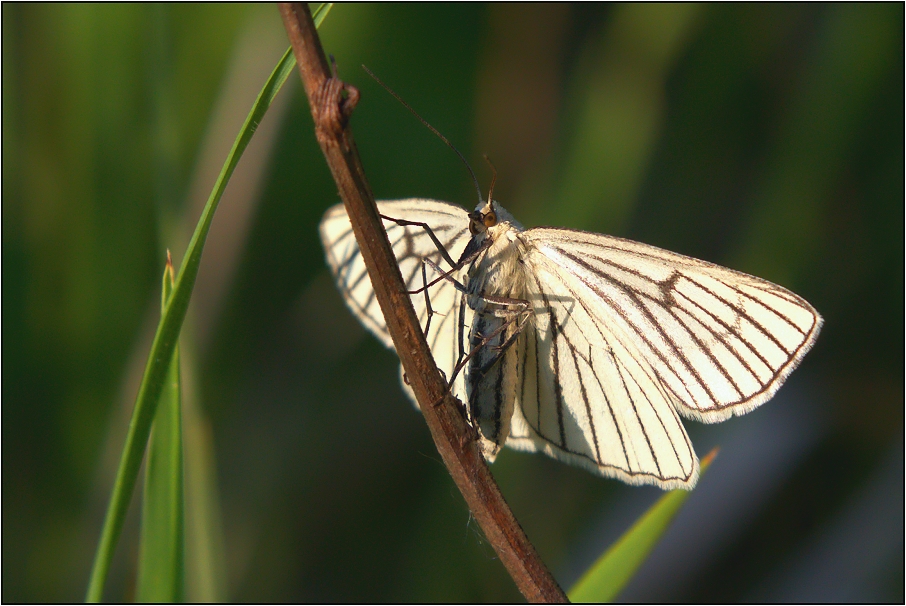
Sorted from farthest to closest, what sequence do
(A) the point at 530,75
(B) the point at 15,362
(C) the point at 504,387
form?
(A) the point at 530,75 → (B) the point at 15,362 → (C) the point at 504,387

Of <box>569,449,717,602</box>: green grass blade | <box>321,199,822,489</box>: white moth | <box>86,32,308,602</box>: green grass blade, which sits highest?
<box>86,32,308,602</box>: green grass blade

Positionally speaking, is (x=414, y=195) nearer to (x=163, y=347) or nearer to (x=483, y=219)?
(x=483, y=219)

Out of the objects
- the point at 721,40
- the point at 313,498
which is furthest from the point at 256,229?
the point at 721,40

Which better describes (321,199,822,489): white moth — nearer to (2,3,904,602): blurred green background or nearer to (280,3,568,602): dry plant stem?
(280,3,568,602): dry plant stem

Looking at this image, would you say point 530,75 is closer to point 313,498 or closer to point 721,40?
point 721,40

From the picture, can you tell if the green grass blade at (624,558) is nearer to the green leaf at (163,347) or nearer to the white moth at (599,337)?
the white moth at (599,337)

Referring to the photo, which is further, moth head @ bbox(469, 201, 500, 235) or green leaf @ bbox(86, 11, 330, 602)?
moth head @ bbox(469, 201, 500, 235)

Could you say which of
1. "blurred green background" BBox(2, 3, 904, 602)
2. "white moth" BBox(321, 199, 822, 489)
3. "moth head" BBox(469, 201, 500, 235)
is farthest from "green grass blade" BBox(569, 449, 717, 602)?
"blurred green background" BBox(2, 3, 904, 602)
